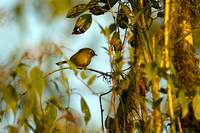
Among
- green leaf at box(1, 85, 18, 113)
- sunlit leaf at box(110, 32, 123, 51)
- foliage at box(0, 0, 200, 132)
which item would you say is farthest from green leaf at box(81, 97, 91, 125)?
sunlit leaf at box(110, 32, 123, 51)

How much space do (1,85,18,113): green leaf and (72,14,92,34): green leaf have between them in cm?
32

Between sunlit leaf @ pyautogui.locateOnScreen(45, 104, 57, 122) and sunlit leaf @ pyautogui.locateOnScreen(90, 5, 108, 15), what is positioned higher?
sunlit leaf @ pyautogui.locateOnScreen(90, 5, 108, 15)

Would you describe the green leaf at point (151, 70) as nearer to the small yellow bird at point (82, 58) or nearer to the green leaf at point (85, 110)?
the green leaf at point (85, 110)

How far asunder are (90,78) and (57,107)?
83 millimetres

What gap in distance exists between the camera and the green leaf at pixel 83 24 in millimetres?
1121

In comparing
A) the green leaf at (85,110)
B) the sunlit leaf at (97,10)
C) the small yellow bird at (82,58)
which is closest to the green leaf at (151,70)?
the green leaf at (85,110)

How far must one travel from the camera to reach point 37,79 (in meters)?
0.79

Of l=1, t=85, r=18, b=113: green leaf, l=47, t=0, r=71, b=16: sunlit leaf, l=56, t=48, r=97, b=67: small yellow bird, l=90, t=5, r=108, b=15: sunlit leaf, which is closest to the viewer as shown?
l=47, t=0, r=71, b=16: sunlit leaf

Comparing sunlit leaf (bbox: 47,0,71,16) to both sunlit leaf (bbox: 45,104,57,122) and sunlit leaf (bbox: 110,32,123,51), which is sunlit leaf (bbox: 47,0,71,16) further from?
sunlit leaf (bbox: 110,32,123,51)

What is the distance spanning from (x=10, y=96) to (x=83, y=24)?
35 centimetres

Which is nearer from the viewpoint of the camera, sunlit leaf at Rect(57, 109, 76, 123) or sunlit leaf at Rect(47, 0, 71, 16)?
sunlit leaf at Rect(47, 0, 71, 16)

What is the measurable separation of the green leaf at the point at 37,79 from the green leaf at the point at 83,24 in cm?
33

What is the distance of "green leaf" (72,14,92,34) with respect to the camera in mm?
1121

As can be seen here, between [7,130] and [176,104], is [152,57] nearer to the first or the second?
[176,104]
